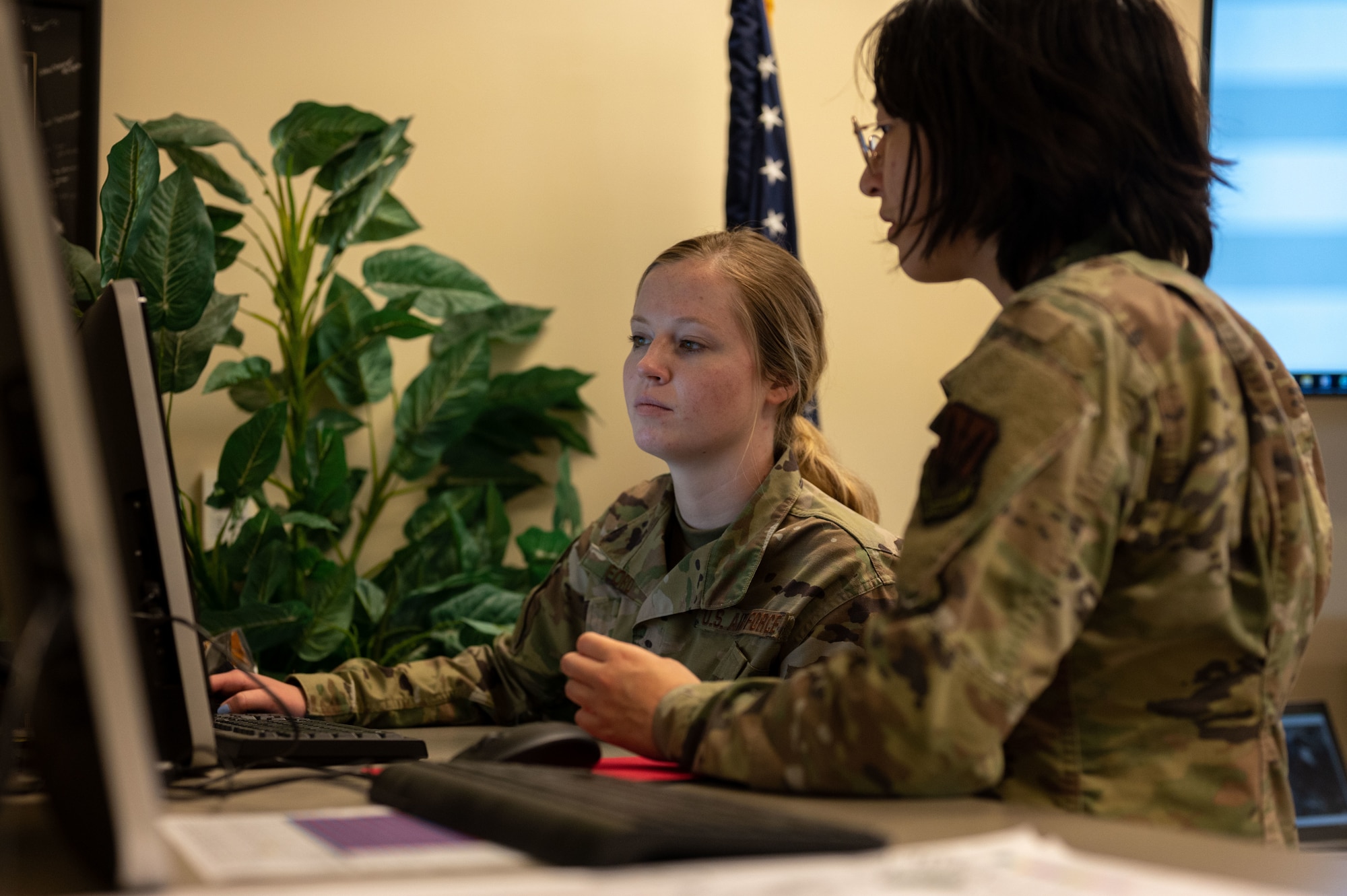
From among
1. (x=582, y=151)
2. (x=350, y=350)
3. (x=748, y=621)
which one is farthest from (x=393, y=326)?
(x=748, y=621)

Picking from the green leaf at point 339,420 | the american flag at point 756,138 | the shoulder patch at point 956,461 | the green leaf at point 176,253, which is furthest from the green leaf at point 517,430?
the shoulder patch at point 956,461

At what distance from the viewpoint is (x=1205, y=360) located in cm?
84

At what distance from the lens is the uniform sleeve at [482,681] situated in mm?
1480

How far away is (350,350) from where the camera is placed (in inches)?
91.1

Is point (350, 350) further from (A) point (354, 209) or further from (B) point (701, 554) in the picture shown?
(B) point (701, 554)

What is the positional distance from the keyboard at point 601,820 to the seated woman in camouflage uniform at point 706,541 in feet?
2.13

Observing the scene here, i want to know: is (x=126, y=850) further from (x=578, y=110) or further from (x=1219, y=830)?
(x=578, y=110)

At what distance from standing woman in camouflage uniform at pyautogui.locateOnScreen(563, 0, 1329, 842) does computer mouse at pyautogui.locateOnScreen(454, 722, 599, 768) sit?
5 cm

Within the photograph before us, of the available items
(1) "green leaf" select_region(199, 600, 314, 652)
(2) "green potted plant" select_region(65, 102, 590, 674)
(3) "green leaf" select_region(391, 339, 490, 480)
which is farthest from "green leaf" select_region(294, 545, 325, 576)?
(3) "green leaf" select_region(391, 339, 490, 480)

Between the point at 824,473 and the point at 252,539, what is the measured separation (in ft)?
3.41

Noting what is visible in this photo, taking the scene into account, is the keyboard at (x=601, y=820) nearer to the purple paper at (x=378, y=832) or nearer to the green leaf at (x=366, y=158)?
the purple paper at (x=378, y=832)

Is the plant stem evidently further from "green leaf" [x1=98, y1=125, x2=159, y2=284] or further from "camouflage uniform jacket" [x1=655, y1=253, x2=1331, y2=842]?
"camouflage uniform jacket" [x1=655, y1=253, x2=1331, y2=842]

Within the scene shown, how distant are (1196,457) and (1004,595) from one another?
7.5 inches

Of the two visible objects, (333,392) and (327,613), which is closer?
(327,613)
